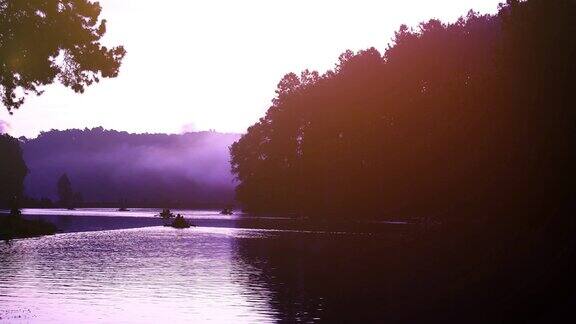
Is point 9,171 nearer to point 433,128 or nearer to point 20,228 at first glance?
point 20,228

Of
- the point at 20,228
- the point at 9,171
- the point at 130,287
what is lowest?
the point at 130,287

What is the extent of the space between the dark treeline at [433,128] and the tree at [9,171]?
72855 millimetres

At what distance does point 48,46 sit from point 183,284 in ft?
33.1

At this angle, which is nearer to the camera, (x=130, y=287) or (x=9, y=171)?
(x=130, y=287)

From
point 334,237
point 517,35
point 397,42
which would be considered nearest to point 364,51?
point 397,42

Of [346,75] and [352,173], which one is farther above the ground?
[346,75]

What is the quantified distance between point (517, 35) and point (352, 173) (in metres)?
45.9

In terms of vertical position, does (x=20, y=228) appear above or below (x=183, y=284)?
above

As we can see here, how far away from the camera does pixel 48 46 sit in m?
27.5

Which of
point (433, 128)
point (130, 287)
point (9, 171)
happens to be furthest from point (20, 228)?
point (9, 171)

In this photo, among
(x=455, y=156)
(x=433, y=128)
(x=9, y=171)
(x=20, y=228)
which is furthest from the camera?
(x=9, y=171)

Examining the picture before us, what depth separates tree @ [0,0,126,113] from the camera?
26547 mm

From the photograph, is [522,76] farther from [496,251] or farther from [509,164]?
[496,251]

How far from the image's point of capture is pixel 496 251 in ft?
113
